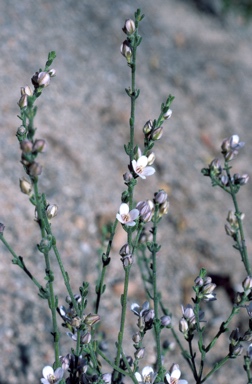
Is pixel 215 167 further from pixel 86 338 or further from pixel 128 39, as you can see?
pixel 86 338

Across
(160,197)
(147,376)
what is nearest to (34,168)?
(160,197)

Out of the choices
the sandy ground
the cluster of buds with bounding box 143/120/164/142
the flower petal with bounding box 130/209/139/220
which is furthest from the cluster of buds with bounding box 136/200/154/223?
the sandy ground

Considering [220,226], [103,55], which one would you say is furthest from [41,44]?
[220,226]

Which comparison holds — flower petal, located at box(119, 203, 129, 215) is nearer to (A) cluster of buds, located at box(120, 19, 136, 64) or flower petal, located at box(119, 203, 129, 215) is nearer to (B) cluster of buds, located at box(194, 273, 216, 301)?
(B) cluster of buds, located at box(194, 273, 216, 301)

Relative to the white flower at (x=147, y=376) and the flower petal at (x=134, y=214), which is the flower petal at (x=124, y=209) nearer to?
the flower petal at (x=134, y=214)

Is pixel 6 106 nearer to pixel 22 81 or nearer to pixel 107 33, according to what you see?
pixel 22 81

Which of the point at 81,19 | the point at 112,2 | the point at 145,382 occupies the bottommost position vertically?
the point at 145,382

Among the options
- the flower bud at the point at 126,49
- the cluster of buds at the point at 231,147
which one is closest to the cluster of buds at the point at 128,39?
the flower bud at the point at 126,49

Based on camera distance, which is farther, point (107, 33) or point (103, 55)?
point (107, 33)
